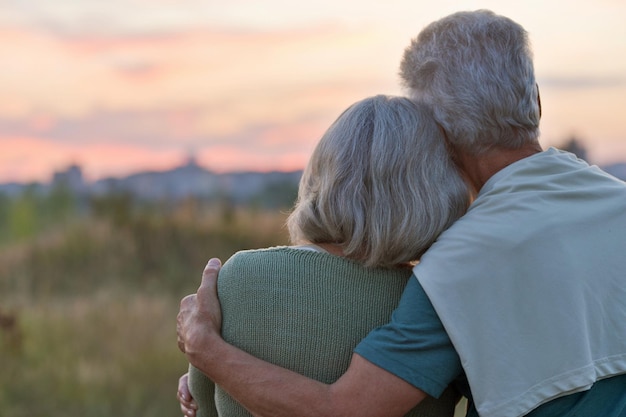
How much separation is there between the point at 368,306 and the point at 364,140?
0.42 meters

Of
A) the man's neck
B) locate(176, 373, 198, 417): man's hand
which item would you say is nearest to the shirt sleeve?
the man's neck

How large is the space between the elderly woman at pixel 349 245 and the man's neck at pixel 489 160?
0.07m

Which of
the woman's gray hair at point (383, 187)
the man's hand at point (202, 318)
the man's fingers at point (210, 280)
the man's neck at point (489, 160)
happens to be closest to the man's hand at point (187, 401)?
the man's hand at point (202, 318)

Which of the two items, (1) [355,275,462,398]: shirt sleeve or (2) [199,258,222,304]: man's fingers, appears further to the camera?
(2) [199,258,222,304]: man's fingers

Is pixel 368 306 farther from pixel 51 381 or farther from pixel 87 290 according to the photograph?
pixel 87 290

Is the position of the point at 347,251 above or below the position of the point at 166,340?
above

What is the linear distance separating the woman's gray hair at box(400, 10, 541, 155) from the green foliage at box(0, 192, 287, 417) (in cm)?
501

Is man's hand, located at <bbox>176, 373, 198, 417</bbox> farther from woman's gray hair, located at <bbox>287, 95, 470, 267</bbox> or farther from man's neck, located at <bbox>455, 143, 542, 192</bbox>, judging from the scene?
man's neck, located at <bbox>455, 143, 542, 192</bbox>

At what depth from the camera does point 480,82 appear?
232 centimetres

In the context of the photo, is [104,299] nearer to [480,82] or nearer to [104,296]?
[104,296]

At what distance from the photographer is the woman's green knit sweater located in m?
2.29

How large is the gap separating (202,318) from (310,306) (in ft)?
0.96

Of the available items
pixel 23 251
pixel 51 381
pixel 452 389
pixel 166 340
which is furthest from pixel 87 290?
pixel 452 389

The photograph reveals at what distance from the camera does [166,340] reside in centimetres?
830
